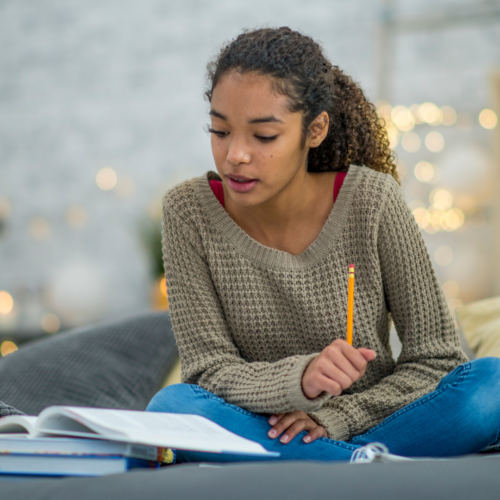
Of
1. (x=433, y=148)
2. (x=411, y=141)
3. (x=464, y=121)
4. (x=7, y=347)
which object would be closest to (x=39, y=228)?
(x=7, y=347)

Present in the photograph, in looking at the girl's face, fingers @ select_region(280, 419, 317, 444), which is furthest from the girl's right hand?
the girl's face

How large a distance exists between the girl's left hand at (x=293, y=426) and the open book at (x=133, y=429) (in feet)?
0.68

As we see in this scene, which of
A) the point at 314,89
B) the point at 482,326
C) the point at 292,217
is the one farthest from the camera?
the point at 482,326

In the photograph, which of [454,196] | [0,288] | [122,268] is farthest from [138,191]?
[454,196]

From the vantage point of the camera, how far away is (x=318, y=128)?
1063mm

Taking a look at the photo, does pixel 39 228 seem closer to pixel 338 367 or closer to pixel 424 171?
pixel 424 171

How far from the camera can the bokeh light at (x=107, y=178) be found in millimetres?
3699

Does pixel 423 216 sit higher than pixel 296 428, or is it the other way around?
pixel 423 216

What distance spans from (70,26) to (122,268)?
156cm

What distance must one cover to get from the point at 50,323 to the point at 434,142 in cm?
248

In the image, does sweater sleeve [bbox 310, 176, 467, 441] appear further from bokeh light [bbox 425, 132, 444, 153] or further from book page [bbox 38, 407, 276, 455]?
bokeh light [bbox 425, 132, 444, 153]

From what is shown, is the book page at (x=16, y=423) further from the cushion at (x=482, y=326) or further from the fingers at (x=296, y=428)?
the cushion at (x=482, y=326)

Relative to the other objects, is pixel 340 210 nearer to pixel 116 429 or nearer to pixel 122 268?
pixel 116 429

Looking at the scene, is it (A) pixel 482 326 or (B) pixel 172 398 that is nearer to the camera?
(B) pixel 172 398
